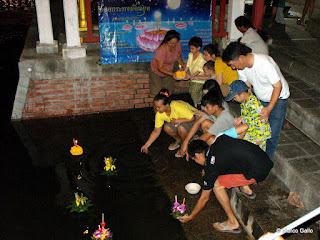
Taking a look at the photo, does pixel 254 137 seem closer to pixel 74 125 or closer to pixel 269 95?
pixel 269 95

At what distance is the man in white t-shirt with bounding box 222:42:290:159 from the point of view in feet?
15.1

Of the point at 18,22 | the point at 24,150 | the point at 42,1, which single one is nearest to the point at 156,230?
the point at 24,150

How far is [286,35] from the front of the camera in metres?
8.81

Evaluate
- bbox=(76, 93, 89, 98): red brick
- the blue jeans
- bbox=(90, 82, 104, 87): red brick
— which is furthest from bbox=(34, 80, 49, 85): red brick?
the blue jeans

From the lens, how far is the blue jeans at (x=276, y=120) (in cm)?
490

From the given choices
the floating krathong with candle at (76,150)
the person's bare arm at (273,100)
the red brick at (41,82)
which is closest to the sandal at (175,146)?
the floating krathong with candle at (76,150)

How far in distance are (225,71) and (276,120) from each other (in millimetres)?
1678

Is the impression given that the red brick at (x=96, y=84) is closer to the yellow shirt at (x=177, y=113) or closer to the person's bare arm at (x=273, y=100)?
the yellow shirt at (x=177, y=113)

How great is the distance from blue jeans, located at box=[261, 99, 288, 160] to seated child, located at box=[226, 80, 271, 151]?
0.85ft

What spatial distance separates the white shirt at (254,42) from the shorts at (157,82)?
1816 millimetres

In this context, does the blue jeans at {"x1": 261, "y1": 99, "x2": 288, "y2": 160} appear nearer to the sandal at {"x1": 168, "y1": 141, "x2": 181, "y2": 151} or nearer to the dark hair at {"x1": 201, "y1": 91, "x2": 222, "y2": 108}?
the dark hair at {"x1": 201, "y1": 91, "x2": 222, "y2": 108}

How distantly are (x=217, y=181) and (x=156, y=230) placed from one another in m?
0.99

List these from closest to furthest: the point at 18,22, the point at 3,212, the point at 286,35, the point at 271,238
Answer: the point at 271,238 < the point at 3,212 < the point at 286,35 < the point at 18,22

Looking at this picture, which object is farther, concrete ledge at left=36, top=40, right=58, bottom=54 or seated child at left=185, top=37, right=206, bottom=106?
concrete ledge at left=36, top=40, right=58, bottom=54
